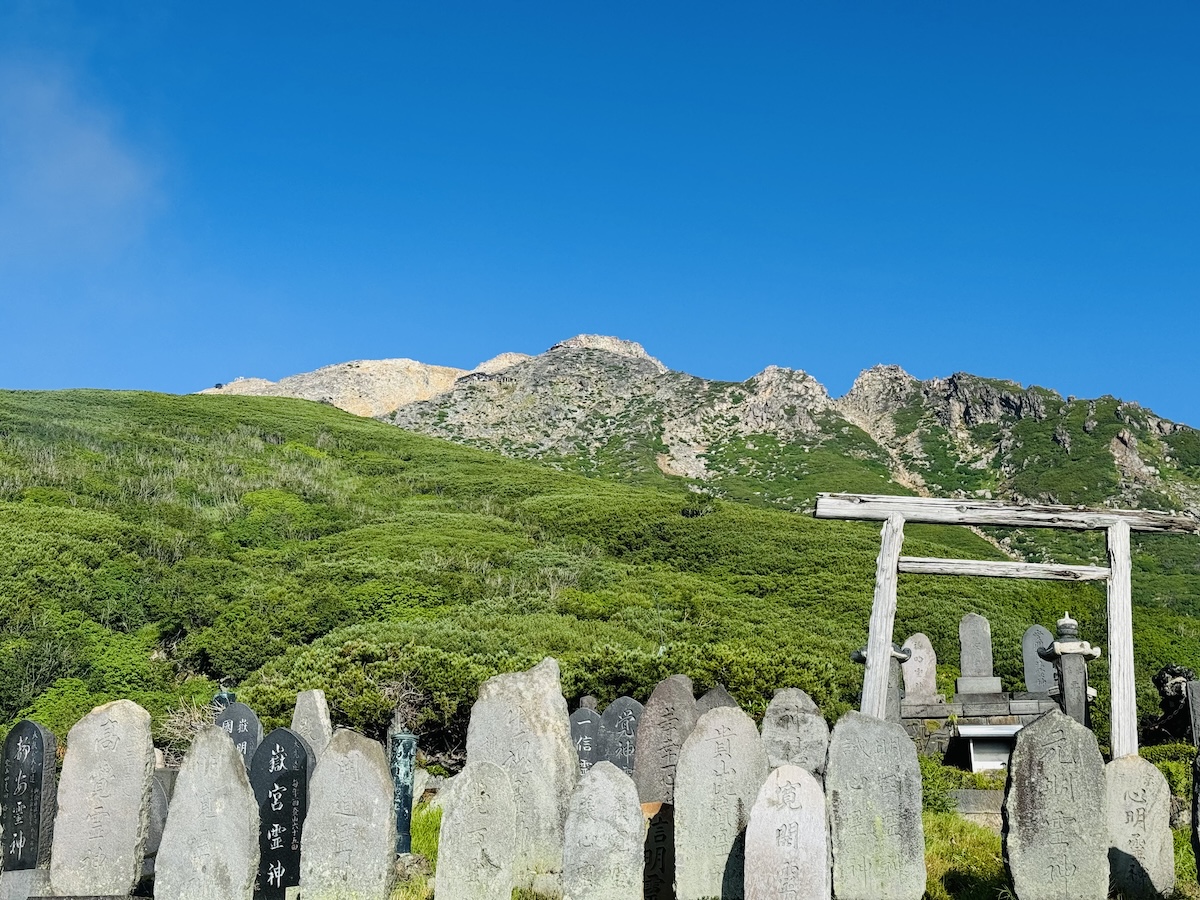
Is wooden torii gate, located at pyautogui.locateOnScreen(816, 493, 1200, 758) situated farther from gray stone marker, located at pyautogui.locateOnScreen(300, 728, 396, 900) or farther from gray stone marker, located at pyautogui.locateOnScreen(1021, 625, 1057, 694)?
gray stone marker, located at pyautogui.locateOnScreen(1021, 625, 1057, 694)

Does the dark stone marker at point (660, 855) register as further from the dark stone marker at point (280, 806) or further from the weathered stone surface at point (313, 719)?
the weathered stone surface at point (313, 719)

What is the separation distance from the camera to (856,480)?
2375 inches

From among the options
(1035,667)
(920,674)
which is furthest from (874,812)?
(1035,667)

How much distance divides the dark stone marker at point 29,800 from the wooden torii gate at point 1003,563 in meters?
7.26

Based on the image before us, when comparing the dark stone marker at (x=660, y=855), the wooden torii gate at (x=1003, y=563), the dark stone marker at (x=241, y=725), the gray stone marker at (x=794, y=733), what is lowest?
the dark stone marker at (x=660, y=855)

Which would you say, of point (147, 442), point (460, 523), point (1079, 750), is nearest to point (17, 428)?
point (147, 442)

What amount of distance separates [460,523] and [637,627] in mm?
12886

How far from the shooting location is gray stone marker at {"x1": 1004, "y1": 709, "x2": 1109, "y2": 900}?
22.8 ft

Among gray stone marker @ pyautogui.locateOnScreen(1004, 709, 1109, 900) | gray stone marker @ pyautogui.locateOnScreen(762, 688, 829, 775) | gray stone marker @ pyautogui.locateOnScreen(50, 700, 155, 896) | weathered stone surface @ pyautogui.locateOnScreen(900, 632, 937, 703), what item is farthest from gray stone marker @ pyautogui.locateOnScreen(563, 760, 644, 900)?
weathered stone surface @ pyautogui.locateOnScreen(900, 632, 937, 703)

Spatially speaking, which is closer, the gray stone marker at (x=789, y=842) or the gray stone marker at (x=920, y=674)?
the gray stone marker at (x=789, y=842)

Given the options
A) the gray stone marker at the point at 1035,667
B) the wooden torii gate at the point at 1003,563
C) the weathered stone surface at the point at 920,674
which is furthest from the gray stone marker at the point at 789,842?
the gray stone marker at the point at 1035,667

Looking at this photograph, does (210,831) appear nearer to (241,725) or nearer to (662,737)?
(662,737)

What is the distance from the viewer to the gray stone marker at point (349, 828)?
772 centimetres

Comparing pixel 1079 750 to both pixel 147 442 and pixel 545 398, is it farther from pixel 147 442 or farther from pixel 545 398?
pixel 545 398
